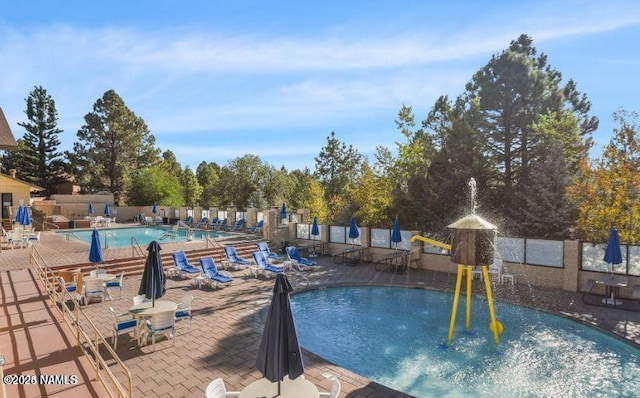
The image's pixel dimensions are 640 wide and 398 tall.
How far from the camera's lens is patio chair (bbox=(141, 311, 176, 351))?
8422mm

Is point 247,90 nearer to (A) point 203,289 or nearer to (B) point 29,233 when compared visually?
(A) point 203,289

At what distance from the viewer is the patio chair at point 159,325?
8.42 metres

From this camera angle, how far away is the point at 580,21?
33.9 ft

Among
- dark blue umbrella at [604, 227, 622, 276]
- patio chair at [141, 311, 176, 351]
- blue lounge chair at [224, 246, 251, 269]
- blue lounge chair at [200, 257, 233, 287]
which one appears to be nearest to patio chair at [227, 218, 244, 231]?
blue lounge chair at [224, 246, 251, 269]

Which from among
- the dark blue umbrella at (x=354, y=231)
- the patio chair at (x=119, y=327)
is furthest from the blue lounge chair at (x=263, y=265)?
the patio chair at (x=119, y=327)

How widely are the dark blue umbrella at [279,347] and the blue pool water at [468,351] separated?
10.3 ft

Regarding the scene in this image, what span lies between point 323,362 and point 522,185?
19.4m

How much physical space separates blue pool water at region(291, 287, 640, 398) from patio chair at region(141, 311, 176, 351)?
323cm

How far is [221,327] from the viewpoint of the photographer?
32.1 ft

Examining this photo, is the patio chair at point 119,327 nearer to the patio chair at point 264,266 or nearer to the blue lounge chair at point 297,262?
the patio chair at point 264,266

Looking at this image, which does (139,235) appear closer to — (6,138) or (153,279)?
(6,138)

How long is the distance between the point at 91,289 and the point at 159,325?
4595 millimetres

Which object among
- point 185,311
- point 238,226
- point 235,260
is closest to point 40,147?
point 238,226

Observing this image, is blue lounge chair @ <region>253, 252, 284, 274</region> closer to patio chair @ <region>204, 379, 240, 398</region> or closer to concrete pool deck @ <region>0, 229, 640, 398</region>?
concrete pool deck @ <region>0, 229, 640, 398</region>
